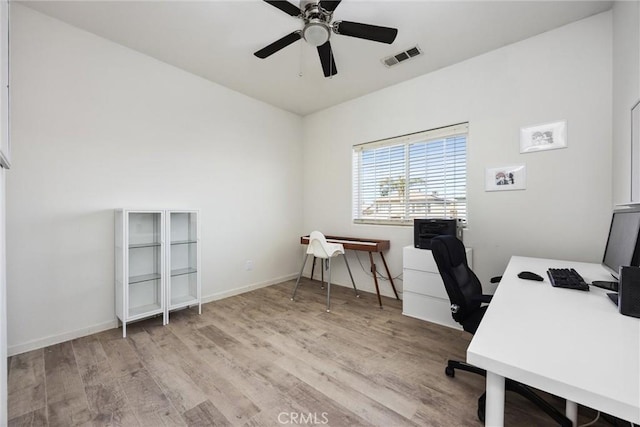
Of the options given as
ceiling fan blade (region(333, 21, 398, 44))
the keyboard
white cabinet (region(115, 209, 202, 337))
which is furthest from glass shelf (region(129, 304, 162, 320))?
the keyboard

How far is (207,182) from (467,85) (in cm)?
313

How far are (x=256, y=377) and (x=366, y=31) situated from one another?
8.37 feet

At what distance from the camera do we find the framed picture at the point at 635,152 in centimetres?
164

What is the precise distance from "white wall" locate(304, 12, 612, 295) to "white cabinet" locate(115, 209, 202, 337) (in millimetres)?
2415

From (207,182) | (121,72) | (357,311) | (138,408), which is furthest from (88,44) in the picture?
(357,311)

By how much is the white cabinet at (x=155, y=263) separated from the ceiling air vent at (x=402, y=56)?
266 centimetres

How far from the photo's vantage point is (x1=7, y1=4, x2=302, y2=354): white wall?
7.02 feet

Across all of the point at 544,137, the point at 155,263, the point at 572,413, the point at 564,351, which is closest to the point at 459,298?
the point at 572,413

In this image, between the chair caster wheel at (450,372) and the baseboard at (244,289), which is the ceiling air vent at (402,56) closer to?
the chair caster wheel at (450,372)

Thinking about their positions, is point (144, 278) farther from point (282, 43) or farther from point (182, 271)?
point (282, 43)

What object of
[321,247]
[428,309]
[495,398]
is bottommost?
[428,309]

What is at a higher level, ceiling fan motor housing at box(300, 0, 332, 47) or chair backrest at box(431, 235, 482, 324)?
ceiling fan motor housing at box(300, 0, 332, 47)

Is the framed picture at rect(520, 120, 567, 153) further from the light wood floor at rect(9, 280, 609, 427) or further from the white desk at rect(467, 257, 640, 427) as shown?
the light wood floor at rect(9, 280, 609, 427)

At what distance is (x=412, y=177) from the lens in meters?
3.32
